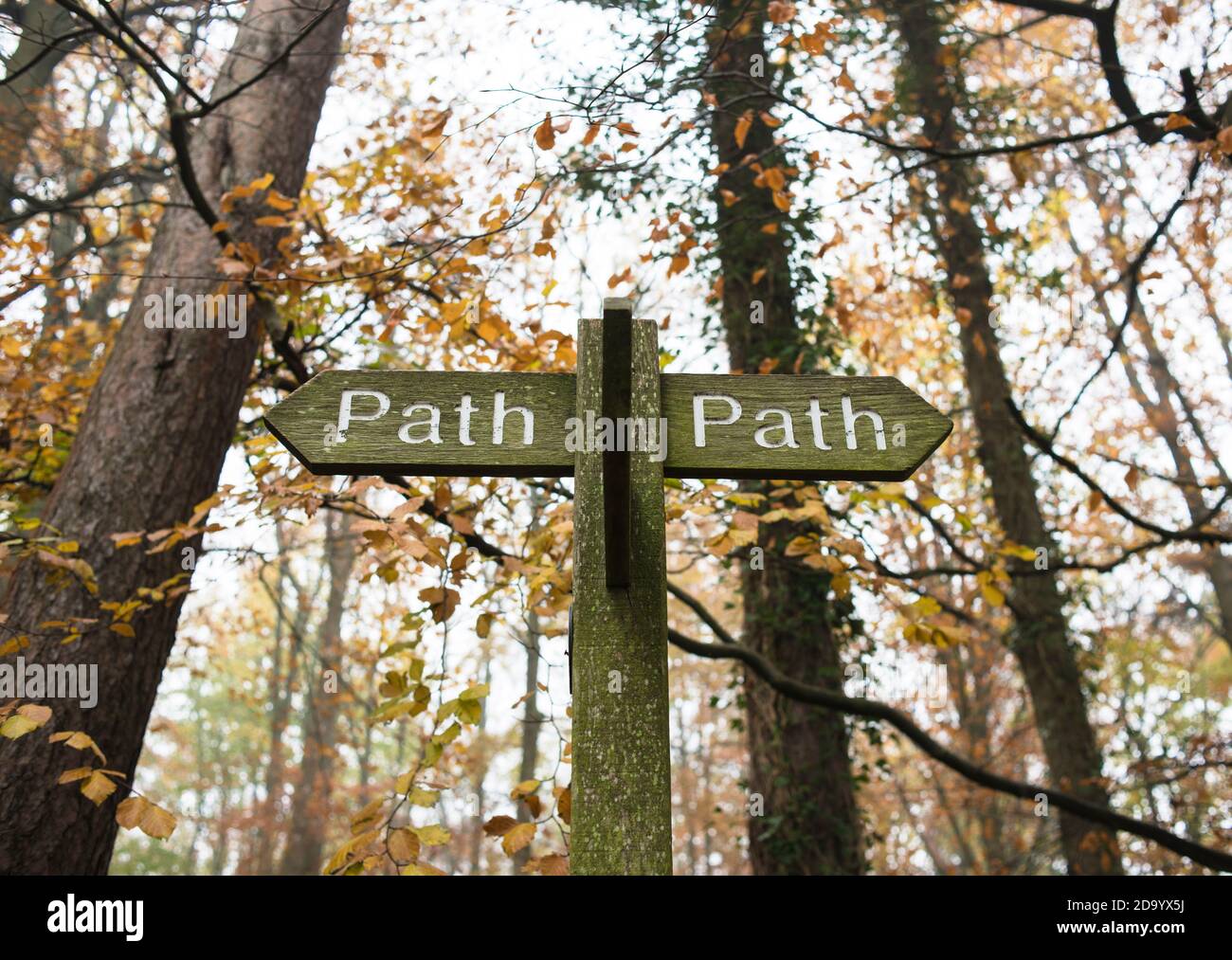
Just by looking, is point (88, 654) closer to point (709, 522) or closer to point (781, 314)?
point (709, 522)

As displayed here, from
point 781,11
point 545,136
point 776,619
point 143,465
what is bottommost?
point 776,619

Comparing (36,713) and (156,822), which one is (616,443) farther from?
(36,713)

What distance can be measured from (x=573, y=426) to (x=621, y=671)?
0.54m

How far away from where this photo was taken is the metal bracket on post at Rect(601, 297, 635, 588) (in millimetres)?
1689

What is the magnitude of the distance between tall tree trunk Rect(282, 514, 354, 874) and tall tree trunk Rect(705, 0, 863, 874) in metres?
6.59

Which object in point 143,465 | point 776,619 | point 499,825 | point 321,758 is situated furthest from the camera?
point 321,758

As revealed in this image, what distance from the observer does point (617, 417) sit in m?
1.74

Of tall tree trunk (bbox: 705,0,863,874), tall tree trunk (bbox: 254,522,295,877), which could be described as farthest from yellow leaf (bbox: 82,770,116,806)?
tall tree trunk (bbox: 254,522,295,877)

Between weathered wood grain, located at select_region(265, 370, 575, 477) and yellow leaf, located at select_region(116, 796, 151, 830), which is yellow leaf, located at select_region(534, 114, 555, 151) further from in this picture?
yellow leaf, located at select_region(116, 796, 151, 830)

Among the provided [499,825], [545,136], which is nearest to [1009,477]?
[545,136]

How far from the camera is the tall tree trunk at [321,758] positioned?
1219 cm

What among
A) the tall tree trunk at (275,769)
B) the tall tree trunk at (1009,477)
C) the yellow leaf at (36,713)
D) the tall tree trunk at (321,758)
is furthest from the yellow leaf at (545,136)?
the tall tree trunk at (275,769)

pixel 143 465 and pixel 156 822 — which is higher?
pixel 143 465
